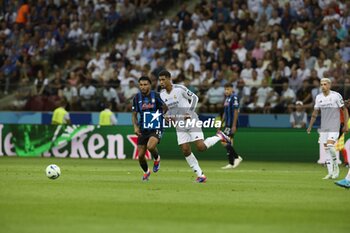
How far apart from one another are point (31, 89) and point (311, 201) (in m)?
19.2

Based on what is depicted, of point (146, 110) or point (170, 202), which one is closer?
point (170, 202)

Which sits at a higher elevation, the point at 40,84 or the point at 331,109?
the point at 40,84

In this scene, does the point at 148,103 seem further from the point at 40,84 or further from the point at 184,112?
the point at 40,84

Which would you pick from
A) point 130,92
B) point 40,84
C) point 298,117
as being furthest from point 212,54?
point 40,84

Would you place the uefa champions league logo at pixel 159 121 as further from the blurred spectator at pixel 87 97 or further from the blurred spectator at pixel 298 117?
the blurred spectator at pixel 87 97

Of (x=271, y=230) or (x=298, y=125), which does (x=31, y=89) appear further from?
(x=271, y=230)

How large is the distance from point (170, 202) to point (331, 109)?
24.3 feet

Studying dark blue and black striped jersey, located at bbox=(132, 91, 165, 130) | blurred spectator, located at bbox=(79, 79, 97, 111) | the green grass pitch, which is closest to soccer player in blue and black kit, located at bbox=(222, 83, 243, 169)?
the green grass pitch

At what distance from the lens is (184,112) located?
17516 millimetres

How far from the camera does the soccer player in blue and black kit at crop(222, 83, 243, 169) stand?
23703 mm

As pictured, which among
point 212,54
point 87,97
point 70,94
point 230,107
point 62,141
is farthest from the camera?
point 212,54

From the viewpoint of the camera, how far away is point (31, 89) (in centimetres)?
3114

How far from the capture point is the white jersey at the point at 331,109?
767 inches

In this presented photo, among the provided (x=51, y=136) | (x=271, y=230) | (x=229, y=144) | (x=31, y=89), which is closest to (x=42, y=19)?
(x=31, y=89)
